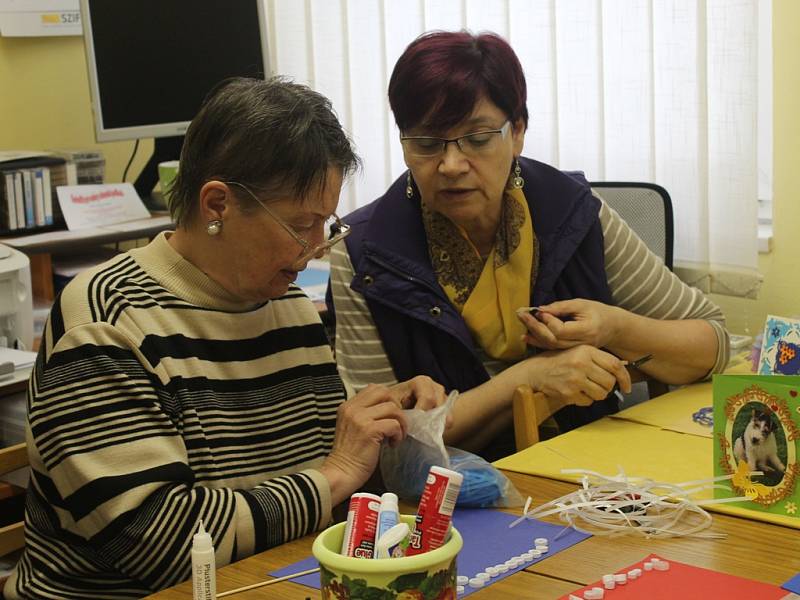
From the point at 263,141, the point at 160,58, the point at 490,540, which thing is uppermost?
the point at 160,58

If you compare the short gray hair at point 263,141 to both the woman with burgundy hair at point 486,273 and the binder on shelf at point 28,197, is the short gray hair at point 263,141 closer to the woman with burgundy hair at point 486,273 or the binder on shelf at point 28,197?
the woman with burgundy hair at point 486,273

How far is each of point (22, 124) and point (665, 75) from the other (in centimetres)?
206

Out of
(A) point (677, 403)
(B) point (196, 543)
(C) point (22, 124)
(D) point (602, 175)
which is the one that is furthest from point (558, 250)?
(C) point (22, 124)

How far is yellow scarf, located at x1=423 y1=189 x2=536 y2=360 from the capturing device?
2027 mm

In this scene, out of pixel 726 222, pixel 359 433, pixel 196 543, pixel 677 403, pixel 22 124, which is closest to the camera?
pixel 196 543

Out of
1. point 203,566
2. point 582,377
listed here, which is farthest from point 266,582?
point 582,377

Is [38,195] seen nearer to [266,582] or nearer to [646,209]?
[646,209]

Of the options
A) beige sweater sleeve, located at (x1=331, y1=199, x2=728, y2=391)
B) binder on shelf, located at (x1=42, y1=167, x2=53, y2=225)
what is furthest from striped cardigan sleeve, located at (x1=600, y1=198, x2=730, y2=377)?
binder on shelf, located at (x1=42, y1=167, x2=53, y2=225)

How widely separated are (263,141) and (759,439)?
74 cm

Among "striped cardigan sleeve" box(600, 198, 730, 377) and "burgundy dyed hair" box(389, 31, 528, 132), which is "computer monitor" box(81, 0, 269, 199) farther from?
"striped cardigan sleeve" box(600, 198, 730, 377)

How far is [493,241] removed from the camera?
2.10m

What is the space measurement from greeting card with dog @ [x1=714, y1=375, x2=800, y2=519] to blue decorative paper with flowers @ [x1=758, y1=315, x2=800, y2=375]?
0.48 meters

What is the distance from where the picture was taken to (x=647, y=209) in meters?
2.64

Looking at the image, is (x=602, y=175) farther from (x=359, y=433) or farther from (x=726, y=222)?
(x=359, y=433)
